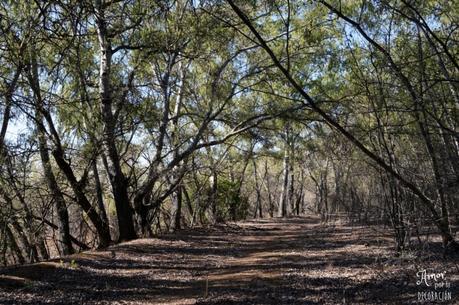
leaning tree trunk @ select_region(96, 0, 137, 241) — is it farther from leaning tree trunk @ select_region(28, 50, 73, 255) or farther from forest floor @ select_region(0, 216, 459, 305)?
forest floor @ select_region(0, 216, 459, 305)

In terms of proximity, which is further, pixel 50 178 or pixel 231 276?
pixel 50 178

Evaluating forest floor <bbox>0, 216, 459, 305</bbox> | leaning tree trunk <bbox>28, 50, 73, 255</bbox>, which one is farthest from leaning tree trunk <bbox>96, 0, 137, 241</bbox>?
forest floor <bbox>0, 216, 459, 305</bbox>

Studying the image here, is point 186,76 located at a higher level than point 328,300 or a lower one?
higher

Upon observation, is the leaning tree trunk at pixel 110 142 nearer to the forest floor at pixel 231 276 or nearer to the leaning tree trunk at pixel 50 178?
the leaning tree trunk at pixel 50 178

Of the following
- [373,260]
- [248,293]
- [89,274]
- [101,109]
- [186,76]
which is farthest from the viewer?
[186,76]

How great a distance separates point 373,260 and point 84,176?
22.3 ft

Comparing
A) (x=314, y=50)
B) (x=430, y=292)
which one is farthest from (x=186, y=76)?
(x=430, y=292)

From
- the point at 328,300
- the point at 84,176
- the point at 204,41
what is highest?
the point at 204,41

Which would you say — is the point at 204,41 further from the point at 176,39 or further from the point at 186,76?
the point at 186,76

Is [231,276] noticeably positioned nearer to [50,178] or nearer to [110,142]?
[110,142]

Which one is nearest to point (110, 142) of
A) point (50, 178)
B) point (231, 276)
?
point (50, 178)

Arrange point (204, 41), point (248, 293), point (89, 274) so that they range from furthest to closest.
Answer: point (204, 41) < point (89, 274) < point (248, 293)

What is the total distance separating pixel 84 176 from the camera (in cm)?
1120

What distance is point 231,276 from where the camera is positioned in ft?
24.5
